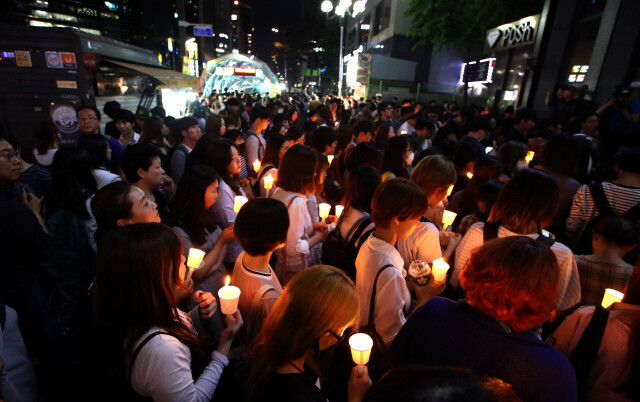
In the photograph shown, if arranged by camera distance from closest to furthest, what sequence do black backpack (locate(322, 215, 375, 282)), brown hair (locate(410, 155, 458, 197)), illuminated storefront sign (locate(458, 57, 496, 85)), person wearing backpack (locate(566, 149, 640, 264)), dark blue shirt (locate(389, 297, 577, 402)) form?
dark blue shirt (locate(389, 297, 577, 402)), black backpack (locate(322, 215, 375, 282)), brown hair (locate(410, 155, 458, 197)), person wearing backpack (locate(566, 149, 640, 264)), illuminated storefront sign (locate(458, 57, 496, 85))

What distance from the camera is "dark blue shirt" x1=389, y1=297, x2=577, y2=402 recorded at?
4.09 ft

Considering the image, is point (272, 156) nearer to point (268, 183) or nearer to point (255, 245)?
point (268, 183)

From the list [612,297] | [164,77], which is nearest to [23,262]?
[612,297]

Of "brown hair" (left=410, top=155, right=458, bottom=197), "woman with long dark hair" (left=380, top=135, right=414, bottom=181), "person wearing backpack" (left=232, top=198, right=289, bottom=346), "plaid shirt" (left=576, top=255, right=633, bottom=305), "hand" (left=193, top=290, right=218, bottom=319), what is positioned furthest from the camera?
"woman with long dark hair" (left=380, top=135, right=414, bottom=181)

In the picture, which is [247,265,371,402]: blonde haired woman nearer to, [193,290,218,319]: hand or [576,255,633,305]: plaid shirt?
[193,290,218,319]: hand

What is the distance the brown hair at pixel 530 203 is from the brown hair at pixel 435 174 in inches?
29.0

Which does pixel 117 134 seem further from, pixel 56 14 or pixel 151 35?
pixel 151 35

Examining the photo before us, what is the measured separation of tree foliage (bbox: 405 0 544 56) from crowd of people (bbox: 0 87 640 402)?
1692 cm

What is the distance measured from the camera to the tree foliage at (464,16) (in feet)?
54.4

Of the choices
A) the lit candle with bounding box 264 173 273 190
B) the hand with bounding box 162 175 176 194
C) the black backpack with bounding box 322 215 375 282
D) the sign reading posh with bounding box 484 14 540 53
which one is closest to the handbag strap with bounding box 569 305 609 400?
the black backpack with bounding box 322 215 375 282

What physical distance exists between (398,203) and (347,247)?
81cm

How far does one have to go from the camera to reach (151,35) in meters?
43.5

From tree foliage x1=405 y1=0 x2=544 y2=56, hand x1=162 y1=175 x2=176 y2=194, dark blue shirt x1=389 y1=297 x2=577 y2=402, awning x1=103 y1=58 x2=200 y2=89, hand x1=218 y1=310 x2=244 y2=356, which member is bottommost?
hand x1=218 y1=310 x2=244 y2=356

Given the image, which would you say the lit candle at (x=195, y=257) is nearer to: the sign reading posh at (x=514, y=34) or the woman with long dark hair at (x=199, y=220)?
the woman with long dark hair at (x=199, y=220)
